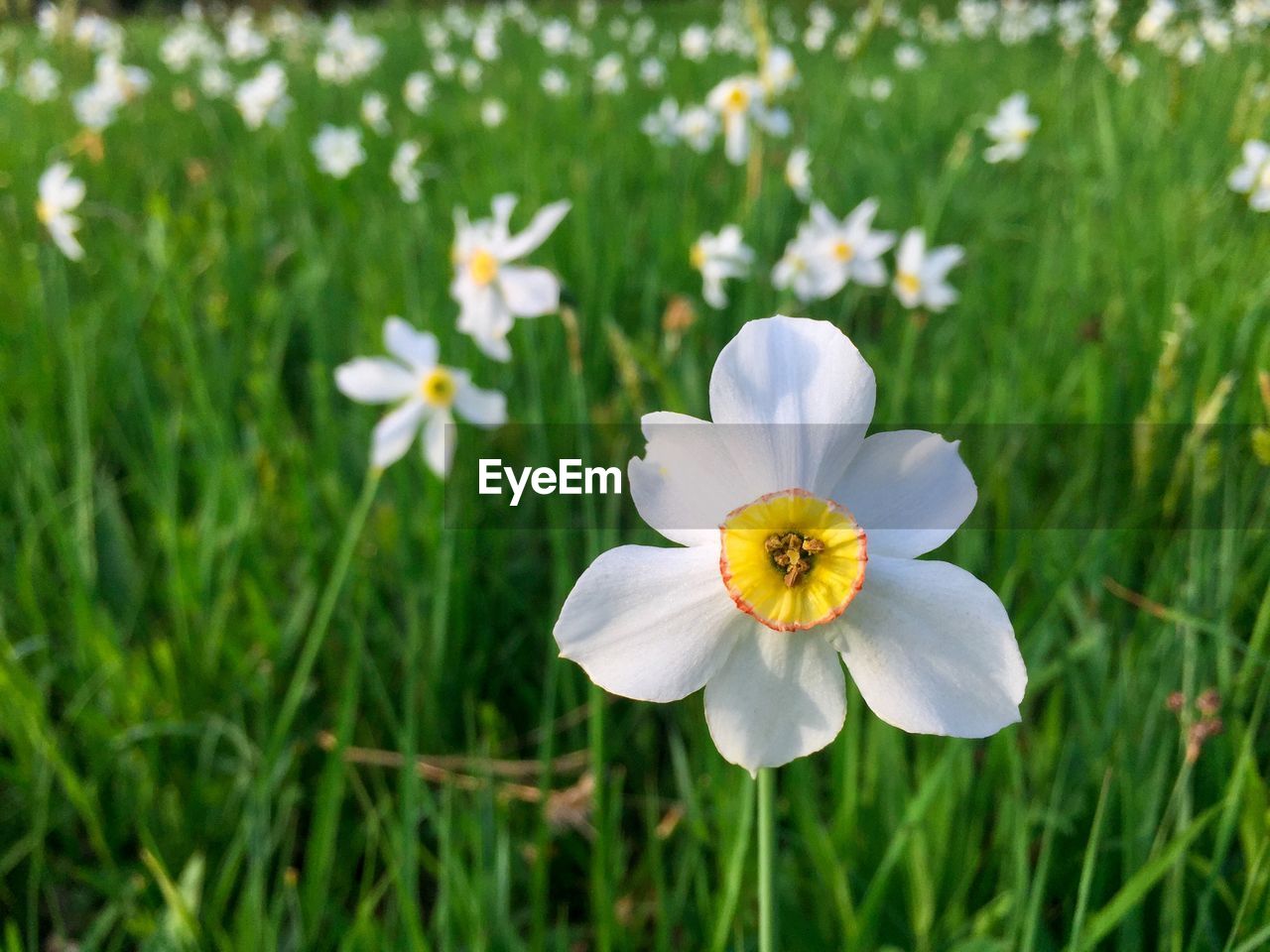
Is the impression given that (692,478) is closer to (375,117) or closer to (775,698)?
(775,698)

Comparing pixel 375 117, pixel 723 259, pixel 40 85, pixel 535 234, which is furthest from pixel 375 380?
pixel 40 85

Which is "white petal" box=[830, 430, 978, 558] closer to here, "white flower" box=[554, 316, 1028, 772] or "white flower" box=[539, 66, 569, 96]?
"white flower" box=[554, 316, 1028, 772]

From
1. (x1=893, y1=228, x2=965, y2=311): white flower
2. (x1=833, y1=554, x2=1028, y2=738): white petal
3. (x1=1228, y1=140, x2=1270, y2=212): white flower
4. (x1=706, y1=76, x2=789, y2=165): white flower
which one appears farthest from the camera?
(x1=706, y1=76, x2=789, y2=165): white flower

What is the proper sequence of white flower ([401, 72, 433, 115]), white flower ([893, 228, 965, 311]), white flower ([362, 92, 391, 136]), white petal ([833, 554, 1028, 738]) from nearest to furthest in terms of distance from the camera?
white petal ([833, 554, 1028, 738]), white flower ([893, 228, 965, 311]), white flower ([362, 92, 391, 136]), white flower ([401, 72, 433, 115])

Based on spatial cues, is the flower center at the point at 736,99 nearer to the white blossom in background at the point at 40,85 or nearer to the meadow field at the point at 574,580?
the meadow field at the point at 574,580

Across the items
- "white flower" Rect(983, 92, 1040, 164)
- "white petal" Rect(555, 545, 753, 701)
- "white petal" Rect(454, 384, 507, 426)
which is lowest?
"white petal" Rect(555, 545, 753, 701)

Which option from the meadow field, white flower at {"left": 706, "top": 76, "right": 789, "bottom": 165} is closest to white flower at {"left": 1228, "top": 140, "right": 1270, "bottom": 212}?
the meadow field

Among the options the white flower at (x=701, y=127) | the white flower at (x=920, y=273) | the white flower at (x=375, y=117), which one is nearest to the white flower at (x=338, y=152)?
the white flower at (x=375, y=117)
